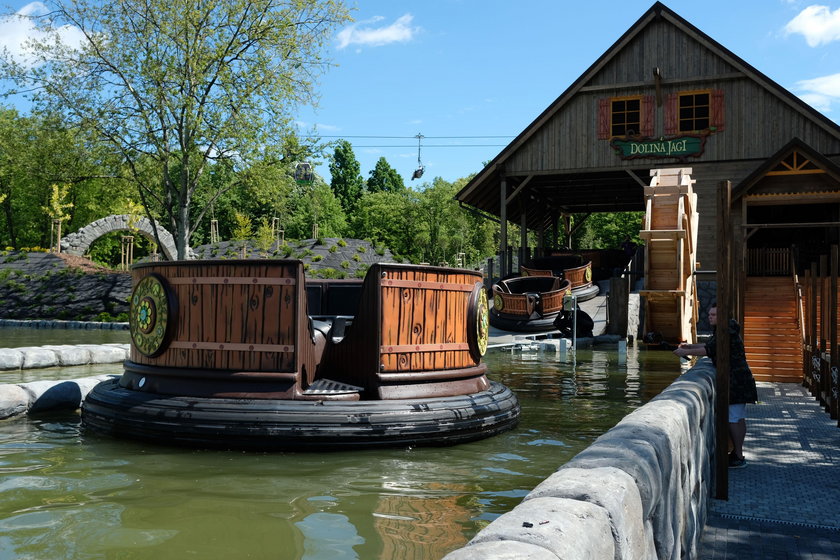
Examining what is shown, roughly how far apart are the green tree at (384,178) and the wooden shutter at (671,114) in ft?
230

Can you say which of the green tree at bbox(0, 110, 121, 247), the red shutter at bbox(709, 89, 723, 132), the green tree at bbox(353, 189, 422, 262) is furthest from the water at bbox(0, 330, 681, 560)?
the green tree at bbox(353, 189, 422, 262)

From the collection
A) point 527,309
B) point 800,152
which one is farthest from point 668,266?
point 800,152

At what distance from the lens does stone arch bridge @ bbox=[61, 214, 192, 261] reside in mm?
38531

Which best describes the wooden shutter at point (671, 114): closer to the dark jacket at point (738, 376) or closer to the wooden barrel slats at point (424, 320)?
the wooden barrel slats at point (424, 320)

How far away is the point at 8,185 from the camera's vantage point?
169 ft

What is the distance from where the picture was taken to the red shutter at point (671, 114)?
85.5ft

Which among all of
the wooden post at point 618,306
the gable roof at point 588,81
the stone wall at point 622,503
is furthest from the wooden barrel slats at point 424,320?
the gable roof at point 588,81

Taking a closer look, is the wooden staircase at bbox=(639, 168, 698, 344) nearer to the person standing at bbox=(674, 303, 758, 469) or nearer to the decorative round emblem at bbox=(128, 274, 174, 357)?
the person standing at bbox=(674, 303, 758, 469)

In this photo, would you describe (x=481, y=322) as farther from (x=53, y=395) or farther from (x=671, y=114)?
(x=671, y=114)

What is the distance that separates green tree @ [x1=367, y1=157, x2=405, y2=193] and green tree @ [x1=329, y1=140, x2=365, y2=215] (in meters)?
6.85

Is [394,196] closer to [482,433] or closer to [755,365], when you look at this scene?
[755,365]

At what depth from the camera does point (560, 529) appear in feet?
6.74

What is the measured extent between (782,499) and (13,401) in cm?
787

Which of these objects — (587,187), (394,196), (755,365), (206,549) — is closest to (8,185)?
(394,196)
